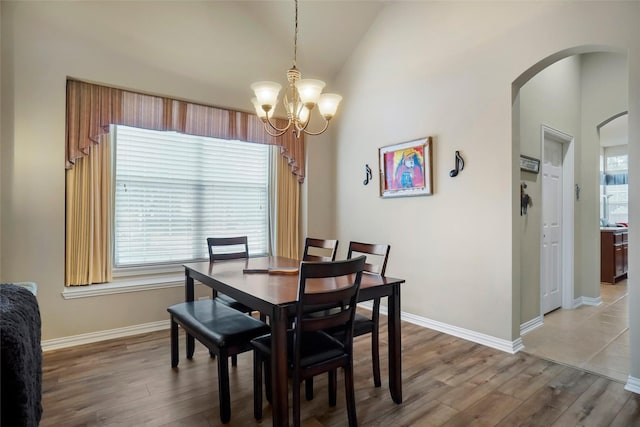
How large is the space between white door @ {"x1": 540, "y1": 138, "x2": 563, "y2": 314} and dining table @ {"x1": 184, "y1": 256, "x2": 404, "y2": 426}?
7.84ft

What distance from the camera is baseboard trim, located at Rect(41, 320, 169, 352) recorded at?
118 inches

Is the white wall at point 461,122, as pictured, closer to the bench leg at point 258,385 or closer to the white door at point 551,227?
the white door at point 551,227

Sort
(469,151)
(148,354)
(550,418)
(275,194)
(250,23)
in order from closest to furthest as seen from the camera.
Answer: (550,418)
(148,354)
(469,151)
(250,23)
(275,194)

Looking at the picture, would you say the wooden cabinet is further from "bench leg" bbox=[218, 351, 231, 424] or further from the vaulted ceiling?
"bench leg" bbox=[218, 351, 231, 424]

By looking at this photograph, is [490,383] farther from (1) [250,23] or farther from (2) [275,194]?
(1) [250,23]

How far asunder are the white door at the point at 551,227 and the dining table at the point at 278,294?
7.84 ft

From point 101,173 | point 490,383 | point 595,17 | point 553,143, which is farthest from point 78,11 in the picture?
point 553,143

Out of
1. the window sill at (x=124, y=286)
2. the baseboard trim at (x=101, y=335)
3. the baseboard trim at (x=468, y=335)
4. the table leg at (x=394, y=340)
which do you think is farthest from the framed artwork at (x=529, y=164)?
the baseboard trim at (x=101, y=335)

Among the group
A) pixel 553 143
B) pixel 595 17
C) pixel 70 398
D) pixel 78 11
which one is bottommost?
pixel 70 398

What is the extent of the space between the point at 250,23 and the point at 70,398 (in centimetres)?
367

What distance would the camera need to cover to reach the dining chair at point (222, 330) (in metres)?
1.94

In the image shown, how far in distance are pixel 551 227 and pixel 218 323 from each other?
3.72 m

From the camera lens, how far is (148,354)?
2.90 metres

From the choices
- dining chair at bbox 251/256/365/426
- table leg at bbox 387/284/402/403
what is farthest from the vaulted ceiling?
table leg at bbox 387/284/402/403
